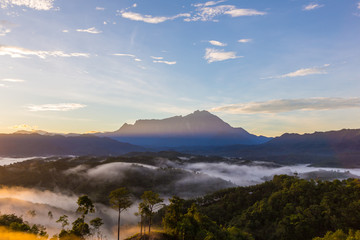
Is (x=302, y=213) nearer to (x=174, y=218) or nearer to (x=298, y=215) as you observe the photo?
(x=298, y=215)

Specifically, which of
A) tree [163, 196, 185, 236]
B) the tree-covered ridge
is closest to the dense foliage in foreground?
the tree-covered ridge

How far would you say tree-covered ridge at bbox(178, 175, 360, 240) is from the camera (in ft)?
443

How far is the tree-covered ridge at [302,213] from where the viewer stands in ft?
443

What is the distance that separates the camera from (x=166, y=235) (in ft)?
306

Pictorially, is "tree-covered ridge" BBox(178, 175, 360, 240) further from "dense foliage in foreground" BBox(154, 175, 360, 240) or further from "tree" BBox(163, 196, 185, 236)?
"tree" BBox(163, 196, 185, 236)

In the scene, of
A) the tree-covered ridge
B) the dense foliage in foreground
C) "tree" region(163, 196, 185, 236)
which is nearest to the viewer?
"tree" region(163, 196, 185, 236)

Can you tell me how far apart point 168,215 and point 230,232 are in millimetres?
35539

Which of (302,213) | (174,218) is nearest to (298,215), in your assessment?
(302,213)

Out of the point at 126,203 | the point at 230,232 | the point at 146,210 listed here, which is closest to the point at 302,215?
the point at 230,232

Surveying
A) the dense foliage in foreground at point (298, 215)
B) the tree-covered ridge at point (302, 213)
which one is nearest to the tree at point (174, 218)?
the dense foliage in foreground at point (298, 215)

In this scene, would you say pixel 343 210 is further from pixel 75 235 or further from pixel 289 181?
pixel 75 235

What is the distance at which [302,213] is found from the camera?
481 ft

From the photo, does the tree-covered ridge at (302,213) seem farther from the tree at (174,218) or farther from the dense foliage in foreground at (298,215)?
the tree at (174,218)

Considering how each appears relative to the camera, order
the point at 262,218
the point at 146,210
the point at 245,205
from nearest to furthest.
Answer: the point at 146,210 → the point at 262,218 → the point at 245,205
